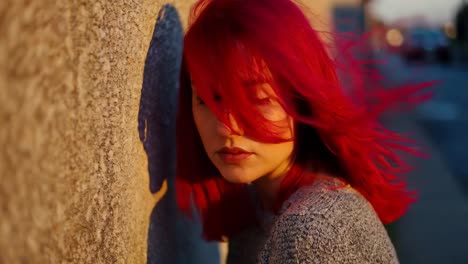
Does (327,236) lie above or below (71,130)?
below

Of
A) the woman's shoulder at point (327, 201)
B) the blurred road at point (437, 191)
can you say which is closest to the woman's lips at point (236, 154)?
the woman's shoulder at point (327, 201)

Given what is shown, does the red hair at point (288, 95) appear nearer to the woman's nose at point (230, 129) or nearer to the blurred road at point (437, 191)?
the woman's nose at point (230, 129)

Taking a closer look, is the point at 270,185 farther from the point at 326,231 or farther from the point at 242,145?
the point at 326,231

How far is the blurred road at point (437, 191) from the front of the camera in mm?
4359

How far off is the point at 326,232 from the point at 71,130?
0.62 meters

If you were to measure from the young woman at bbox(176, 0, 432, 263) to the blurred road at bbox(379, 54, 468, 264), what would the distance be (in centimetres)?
67

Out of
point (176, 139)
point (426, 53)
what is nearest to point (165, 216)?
point (176, 139)

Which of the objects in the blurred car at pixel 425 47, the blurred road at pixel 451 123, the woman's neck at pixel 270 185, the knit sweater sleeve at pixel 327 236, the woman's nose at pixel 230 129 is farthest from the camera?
the blurred car at pixel 425 47

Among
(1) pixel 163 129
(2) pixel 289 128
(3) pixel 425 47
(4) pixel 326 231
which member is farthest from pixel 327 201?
(3) pixel 425 47

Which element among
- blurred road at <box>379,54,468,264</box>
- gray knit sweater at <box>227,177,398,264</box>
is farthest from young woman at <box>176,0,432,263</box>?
blurred road at <box>379,54,468,264</box>

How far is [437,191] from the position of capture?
6031mm

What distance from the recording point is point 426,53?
2812 cm

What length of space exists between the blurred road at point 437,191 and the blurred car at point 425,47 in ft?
48.6

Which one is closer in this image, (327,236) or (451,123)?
(327,236)
